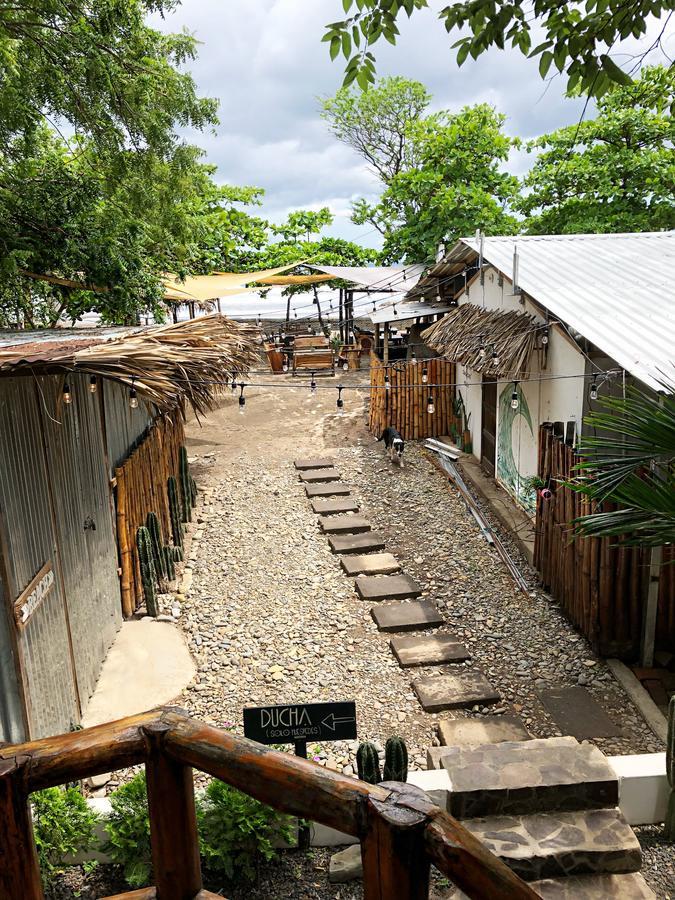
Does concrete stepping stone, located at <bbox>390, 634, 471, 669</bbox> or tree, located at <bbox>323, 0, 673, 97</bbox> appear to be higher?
tree, located at <bbox>323, 0, 673, 97</bbox>

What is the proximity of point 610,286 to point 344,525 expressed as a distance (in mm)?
4804

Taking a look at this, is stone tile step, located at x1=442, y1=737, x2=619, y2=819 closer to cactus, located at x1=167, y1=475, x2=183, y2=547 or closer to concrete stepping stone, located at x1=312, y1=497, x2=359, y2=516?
cactus, located at x1=167, y1=475, x2=183, y2=547

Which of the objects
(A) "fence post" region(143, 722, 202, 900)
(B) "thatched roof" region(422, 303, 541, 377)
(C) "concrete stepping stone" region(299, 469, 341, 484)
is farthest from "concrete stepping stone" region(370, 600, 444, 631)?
(A) "fence post" region(143, 722, 202, 900)

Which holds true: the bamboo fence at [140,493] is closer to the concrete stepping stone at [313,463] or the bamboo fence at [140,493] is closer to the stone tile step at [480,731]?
the concrete stepping stone at [313,463]

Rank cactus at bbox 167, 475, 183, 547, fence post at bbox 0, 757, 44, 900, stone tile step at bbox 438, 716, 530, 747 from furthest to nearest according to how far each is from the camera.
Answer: cactus at bbox 167, 475, 183, 547 < stone tile step at bbox 438, 716, 530, 747 < fence post at bbox 0, 757, 44, 900

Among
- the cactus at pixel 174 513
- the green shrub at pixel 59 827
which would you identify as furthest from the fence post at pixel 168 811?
the cactus at pixel 174 513

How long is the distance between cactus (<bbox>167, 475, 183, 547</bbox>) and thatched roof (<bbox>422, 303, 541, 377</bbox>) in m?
4.42

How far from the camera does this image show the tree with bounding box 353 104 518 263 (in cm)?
2081

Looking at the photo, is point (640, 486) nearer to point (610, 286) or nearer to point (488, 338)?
point (610, 286)

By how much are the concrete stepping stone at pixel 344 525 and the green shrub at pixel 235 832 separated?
20.1 feet

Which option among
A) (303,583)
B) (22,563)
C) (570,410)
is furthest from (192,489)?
(22,563)

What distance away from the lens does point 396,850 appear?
4.45 feet

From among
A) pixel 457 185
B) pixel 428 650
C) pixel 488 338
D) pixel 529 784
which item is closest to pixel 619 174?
pixel 457 185

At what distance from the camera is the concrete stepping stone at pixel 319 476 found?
12.3m
